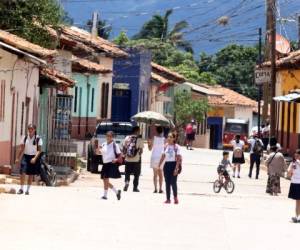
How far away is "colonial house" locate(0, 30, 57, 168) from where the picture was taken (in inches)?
1007

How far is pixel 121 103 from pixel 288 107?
760 inches

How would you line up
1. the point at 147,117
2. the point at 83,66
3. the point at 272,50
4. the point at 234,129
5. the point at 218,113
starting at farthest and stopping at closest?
the point at 218,113 → the point at 234,129 → the point at 147,117 → the point at 272,50 → the point at 83,66

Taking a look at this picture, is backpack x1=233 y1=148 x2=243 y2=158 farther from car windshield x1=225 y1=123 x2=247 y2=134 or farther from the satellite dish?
car windshield x1=225 y1=123 x2=247 y2=134

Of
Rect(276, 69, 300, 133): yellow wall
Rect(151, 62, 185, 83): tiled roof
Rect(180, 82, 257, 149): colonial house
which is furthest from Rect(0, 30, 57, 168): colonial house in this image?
Rect(180, 82, 257, 149): colonial house

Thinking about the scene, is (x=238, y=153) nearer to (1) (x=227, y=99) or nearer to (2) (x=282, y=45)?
(2) (x=282, y=45)

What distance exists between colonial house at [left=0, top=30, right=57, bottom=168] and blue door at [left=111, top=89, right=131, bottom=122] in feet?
103

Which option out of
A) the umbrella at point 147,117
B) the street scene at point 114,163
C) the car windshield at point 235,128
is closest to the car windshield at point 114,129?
the street scene at point 114,163

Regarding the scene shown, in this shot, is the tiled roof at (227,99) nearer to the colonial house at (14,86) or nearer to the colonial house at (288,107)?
the colonial house at (288,107)

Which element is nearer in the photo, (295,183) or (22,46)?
(295,183)

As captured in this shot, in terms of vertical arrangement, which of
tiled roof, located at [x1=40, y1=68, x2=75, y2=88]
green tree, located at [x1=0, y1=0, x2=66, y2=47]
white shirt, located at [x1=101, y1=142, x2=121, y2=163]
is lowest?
white shirt, located at [x1=101, y1=142, x2=121, y2=163]

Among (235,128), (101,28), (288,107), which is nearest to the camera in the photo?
(288,107)

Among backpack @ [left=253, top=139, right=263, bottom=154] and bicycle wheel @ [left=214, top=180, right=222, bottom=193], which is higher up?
backpack @ [left=253, top=139, right=263, bottom=154]

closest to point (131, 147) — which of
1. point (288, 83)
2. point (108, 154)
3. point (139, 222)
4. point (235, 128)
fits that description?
point (108, 154)

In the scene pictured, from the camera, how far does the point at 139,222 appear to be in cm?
1623
